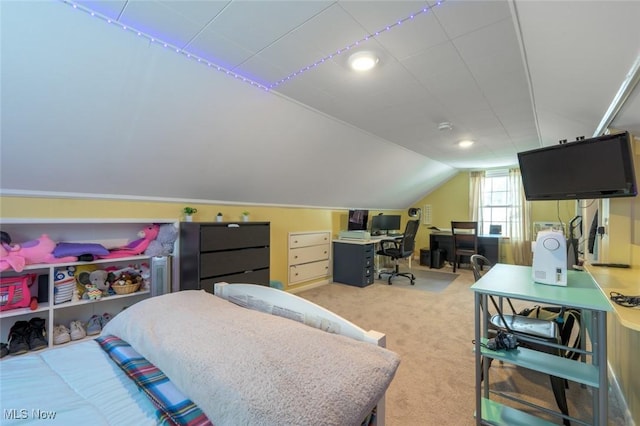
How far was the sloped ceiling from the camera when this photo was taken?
143 cm

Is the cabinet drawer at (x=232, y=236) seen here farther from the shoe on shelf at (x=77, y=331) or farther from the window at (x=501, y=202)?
the window at (x=501, y=202)

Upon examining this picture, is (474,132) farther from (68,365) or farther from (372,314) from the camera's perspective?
(68,365)

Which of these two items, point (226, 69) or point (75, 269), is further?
point (75, 269)

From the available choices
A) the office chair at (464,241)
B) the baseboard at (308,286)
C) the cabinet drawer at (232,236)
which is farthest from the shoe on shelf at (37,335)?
the office chair at (464,241)

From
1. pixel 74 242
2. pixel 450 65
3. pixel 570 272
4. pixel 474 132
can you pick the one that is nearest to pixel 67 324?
pixel 74 242

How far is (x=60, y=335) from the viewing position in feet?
7.35

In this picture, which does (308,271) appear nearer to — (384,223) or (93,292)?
(384,223)

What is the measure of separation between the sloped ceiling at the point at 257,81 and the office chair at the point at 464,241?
2599 mm

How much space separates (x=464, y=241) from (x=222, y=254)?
4925 mm

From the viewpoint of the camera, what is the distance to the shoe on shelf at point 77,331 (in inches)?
91.1

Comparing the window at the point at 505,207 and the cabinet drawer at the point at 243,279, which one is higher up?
the window at the point at 505,207

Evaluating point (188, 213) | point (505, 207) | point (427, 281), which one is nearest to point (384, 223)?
point (427, 281)

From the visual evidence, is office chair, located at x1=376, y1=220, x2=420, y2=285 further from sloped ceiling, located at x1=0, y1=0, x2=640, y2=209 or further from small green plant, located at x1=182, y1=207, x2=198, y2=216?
small green plant, located at x1=182, y1=207, x2=198, y2=216

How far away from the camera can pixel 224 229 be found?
2.93m
